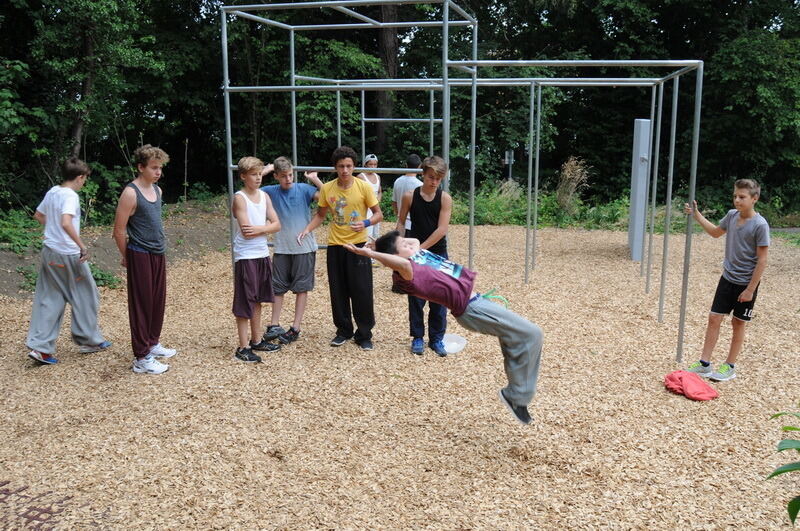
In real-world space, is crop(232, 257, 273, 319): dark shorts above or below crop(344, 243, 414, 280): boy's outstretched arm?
below

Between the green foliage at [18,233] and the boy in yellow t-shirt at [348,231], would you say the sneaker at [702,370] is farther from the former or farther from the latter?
the green foliage at [18,233]

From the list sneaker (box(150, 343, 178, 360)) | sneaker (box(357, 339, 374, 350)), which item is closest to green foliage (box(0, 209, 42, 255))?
sneaker (box(150, 343, 178, 360))

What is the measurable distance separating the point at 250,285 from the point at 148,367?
86cm

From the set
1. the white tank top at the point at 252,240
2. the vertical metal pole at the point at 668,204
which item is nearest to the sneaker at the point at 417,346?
the white tank top at the point at 252,240

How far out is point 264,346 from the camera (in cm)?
512

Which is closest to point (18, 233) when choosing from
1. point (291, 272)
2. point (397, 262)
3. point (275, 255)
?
point (275, 255)

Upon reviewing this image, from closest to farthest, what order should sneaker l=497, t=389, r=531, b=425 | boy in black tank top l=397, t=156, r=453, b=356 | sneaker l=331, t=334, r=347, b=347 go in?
sneaker l=497, t=389, r=531, b=425 → boy in black tank top l=397, t=156, r=453, b=356 → sneaker l=331, t=334, r=347, b=347

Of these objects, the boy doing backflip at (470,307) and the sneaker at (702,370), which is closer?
the boy doing backflip at (470,307)

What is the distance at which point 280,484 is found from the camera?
125 inches

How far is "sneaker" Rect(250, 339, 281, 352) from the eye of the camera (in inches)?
199

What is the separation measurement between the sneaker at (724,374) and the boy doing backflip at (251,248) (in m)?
3.04

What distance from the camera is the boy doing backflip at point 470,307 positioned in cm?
348

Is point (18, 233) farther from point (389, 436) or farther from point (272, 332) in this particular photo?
point (389, 436)

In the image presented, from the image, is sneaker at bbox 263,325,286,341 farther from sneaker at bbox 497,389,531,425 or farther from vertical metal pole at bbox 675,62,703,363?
vertical metal pole at bbox 675,62,703,363
